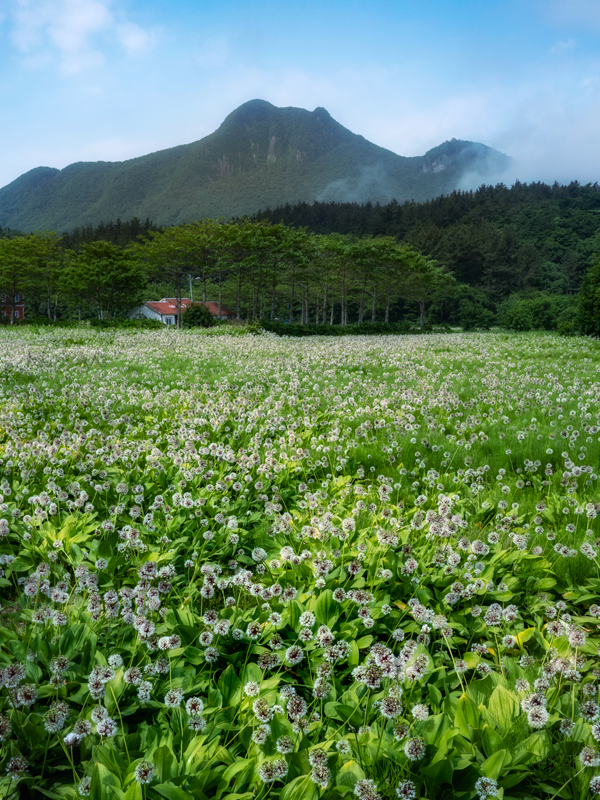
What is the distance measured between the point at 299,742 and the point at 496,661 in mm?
1369

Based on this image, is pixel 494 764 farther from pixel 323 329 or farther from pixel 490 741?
pixel 323 329

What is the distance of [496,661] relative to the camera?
8.69ft

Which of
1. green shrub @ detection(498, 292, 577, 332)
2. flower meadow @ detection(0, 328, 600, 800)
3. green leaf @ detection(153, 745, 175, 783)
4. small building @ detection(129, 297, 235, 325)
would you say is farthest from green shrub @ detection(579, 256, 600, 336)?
small building @ detection(129, 297, 235, 325)

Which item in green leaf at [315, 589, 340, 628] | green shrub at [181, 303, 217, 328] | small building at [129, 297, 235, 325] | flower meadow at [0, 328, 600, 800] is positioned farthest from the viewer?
small building at [129, 297, 235, 325]

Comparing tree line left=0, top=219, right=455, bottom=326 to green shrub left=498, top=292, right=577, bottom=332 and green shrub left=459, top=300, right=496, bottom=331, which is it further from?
green shrub left=498, top=292, right=577, bottom=332

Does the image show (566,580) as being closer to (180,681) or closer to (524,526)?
(524,526)

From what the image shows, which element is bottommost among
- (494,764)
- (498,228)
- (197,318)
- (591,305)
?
(494,764)

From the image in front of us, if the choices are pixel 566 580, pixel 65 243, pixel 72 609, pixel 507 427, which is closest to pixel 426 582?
pixel 566 580

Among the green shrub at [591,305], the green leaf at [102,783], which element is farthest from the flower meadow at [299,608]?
the green shrub at [591,305]

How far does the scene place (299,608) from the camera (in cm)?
284

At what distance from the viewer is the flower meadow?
6.17 ft

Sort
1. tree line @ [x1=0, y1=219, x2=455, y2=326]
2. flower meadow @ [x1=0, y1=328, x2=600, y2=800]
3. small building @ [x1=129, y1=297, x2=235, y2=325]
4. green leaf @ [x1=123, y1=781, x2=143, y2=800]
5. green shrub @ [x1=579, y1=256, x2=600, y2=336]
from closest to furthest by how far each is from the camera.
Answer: green leaf @ [x1=123, y1=781, x2=143, y2=800] → flower meadow @ [x1=0, y1=328, x2=600, y2=800] → green shrub @ [x1=579, y1=256, x2=600, y2=336] → tree line @ [x1=0, y1=219, x2=455, y2=326] → small building @ [x1=129, y1=297, x2=235, y2=325]

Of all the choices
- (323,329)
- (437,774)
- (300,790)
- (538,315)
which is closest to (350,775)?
(300,790)

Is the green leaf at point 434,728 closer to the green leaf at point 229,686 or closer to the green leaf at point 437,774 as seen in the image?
the green leaf at point 437,774
